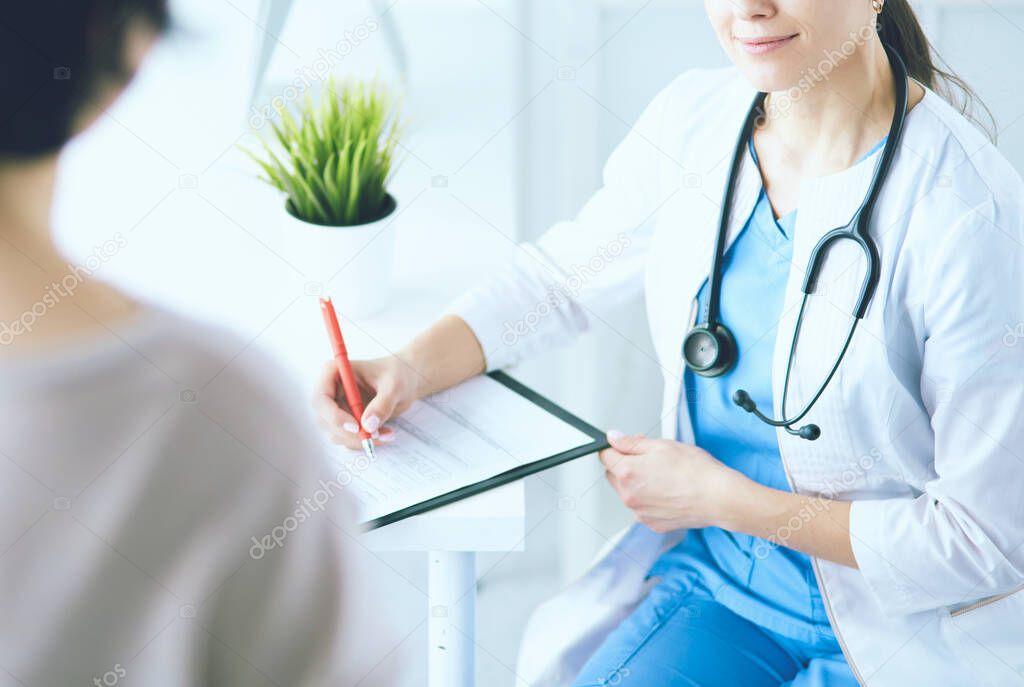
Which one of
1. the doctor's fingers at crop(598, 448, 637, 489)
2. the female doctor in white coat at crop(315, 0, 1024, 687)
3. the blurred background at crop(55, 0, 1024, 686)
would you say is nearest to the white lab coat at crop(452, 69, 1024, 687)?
the female doctor in white coat at crop(315, 0, 1024, 687)

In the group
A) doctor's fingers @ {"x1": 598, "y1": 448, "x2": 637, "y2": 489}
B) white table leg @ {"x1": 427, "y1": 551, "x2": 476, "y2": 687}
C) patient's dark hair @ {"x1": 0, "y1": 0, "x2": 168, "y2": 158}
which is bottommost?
white table leg @ {"x1": 427, "y1": 551, "x2": 476, "y2": 687}

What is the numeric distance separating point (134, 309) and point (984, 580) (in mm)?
804

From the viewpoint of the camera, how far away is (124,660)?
48 centimetres

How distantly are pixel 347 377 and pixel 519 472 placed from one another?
20 cm


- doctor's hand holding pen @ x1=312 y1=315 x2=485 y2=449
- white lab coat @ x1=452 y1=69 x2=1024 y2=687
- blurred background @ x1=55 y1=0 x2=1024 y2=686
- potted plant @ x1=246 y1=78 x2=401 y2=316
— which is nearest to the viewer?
white lab coat @ x1=452 y1=69 x2=1024 y2=687

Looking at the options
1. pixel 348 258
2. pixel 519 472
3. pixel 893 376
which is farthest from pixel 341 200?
pixel 893 376

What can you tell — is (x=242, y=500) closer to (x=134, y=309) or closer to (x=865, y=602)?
(x=134, y=309)

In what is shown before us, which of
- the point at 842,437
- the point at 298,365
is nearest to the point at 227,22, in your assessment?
the point at 298,365

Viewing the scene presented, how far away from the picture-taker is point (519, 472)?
3.16 ft

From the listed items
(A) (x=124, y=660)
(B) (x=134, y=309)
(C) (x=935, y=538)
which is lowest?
(C) (x=935, y=538)

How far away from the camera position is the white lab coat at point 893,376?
35.4 inches

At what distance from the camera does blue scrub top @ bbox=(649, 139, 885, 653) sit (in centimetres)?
104

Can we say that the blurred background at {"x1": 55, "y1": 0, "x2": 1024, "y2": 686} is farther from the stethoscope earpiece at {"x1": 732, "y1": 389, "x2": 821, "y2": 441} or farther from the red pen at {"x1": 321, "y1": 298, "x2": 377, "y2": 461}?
the stethoscope earpiece at {"x1": 732, "y1": 389, "x2": 821, "y2": 441}

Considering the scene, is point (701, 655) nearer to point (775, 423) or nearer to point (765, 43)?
point (775, 423)
